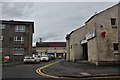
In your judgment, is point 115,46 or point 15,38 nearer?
point 115,46

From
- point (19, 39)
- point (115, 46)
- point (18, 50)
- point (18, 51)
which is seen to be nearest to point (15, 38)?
point (19, 39)

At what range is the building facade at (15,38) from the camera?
4369cm

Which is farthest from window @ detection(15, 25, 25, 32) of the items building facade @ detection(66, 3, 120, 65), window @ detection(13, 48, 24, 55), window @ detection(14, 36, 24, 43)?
building facade @ detection(66, 3, 120, 65)

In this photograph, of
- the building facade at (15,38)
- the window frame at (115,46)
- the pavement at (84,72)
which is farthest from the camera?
the building facade at (15,38)

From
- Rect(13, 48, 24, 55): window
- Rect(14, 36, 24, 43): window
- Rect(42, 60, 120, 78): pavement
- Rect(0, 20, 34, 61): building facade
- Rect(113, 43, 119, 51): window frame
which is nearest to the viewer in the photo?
Rect(42, 60, 120, 78): pavement

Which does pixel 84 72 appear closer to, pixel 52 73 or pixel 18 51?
pixel 52 73

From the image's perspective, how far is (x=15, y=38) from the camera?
44469 millimetres

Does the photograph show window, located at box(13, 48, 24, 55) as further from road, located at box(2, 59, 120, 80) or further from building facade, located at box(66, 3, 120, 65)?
road, located at box(2, 59, 120, 80)

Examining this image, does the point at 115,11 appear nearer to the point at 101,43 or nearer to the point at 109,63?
the point at 101,43

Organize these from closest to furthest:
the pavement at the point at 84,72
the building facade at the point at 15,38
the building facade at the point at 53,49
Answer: the pavement at the point at 84,72 → the building facade at the point at 15,38 → the building facade at the point at 53,49

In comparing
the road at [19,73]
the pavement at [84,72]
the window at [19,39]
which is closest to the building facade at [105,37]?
the pavement at [84,72]

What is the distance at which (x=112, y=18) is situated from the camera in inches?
899

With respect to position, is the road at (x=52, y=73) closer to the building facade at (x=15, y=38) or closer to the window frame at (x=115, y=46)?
the window frame at (x=115, y=46)

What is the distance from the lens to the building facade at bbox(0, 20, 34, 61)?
43688 millimetres
